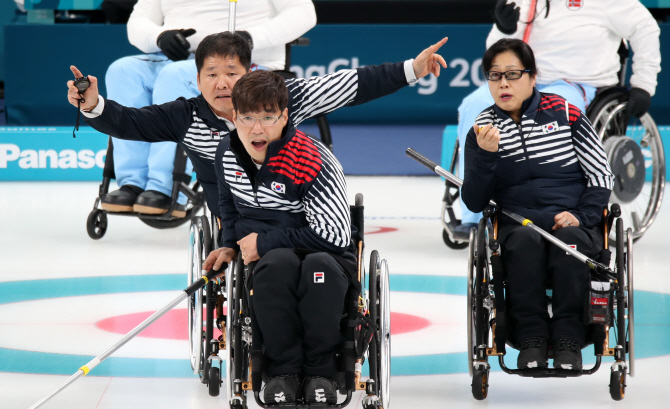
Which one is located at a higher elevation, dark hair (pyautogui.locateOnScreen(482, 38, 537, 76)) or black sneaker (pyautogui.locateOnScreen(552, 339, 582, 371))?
dark hair (pyautogui.locateOnScreen(482, 38, 537, 76))

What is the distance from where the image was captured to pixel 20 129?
23.7ft

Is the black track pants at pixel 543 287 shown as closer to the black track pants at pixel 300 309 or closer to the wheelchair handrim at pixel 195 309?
the black track pants at pixel 300 309

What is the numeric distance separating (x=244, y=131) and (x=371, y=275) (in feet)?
1.46

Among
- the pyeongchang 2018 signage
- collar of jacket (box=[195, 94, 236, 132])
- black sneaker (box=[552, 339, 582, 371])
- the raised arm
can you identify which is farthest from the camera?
the pyeongchang 2018 signage

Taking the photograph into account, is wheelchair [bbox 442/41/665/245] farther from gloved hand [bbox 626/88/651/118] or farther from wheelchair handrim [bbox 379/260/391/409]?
wheelchair handrim [bbox 379/260/391/409]

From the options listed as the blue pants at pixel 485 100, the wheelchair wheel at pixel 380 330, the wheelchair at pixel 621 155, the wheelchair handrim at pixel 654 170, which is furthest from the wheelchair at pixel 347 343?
the wheelchair handrim at pixel 654 170

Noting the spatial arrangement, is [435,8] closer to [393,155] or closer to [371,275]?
[393,155]

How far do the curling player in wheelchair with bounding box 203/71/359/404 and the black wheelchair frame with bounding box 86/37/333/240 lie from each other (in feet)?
6.27

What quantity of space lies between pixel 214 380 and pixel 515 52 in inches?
47.4

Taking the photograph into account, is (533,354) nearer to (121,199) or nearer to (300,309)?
(300,309)

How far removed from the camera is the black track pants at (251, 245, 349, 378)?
1.99 metres

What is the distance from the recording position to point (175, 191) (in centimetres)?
434

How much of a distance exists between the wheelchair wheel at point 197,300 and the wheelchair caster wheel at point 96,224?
2192mm

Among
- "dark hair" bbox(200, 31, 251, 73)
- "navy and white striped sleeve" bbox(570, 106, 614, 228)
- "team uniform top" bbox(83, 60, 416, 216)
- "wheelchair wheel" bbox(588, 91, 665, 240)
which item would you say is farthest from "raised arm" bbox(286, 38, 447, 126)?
"wheelchair wheel" bbox(588, 91, 665, 240)
